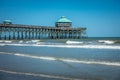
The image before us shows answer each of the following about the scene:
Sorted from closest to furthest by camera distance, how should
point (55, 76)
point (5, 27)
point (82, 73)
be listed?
point (55, 76)
point (82, 73)
point (5, 27)

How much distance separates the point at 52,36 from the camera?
6531 centimetres

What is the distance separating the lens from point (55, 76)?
1001cm

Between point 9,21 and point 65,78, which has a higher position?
point 9,21

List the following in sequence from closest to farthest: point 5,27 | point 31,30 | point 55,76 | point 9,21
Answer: point 55,76
point 5,27
point 31,30
point 9,21

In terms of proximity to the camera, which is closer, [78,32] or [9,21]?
[78,32]

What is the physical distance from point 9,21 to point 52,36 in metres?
16.1

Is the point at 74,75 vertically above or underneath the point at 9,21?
underneath

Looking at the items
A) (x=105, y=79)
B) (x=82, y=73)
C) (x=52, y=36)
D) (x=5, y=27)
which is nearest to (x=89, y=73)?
(x=82, y=73)

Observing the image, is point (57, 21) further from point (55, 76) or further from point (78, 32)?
point (55, 76)

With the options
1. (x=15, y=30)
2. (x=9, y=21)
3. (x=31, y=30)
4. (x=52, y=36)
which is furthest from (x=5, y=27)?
(x=9, y=21)

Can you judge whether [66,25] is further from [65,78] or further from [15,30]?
[65,78]

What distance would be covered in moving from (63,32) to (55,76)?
57.2 m

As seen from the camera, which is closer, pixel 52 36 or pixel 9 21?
pixel 52 36

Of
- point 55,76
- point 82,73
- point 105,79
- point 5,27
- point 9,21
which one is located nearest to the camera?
point 105,79
